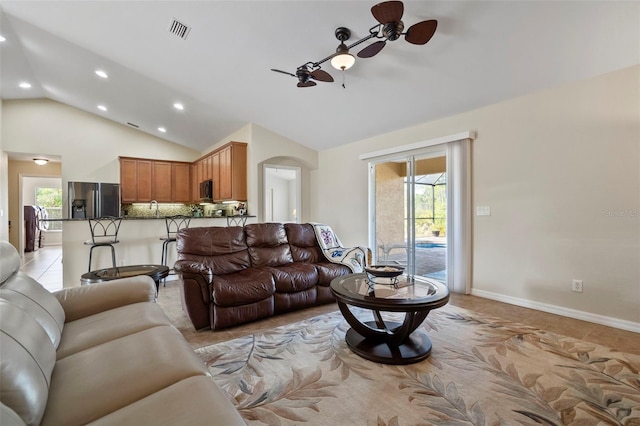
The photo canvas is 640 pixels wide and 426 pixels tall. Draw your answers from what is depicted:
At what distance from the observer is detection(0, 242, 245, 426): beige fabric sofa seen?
2.93 feet

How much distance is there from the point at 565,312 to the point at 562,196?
1.25 metres

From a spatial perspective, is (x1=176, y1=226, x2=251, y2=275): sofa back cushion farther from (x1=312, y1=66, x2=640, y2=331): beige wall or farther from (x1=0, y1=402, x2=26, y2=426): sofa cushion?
(x1=312, y1=66, x2=640, y2=331): beige wall

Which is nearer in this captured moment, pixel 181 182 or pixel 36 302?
pixel 36 302

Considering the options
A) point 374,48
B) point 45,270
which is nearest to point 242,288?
point 374,48

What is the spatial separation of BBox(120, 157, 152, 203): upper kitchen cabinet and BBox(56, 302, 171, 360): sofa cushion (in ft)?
20.5

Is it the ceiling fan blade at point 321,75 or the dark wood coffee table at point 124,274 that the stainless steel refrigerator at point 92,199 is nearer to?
the dark wood coffee table at point 124,274

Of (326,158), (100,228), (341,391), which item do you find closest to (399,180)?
(326,158)

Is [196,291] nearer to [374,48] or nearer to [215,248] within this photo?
[215,248]

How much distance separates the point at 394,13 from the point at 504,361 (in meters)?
2.71

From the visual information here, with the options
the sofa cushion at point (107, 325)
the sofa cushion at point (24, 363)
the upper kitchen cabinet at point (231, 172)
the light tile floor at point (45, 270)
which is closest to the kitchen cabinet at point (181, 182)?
the upper kitchen cabinet at point (231, 172)

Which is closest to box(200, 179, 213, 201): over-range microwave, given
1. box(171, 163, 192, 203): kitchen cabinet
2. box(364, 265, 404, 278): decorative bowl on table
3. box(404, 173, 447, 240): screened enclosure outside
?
box(171, 163, 192, 203): kitchen cabinet

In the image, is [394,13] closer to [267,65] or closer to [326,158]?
[267,65]

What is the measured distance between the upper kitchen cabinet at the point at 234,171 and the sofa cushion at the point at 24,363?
4.53m

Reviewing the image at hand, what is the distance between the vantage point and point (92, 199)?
649 cm
